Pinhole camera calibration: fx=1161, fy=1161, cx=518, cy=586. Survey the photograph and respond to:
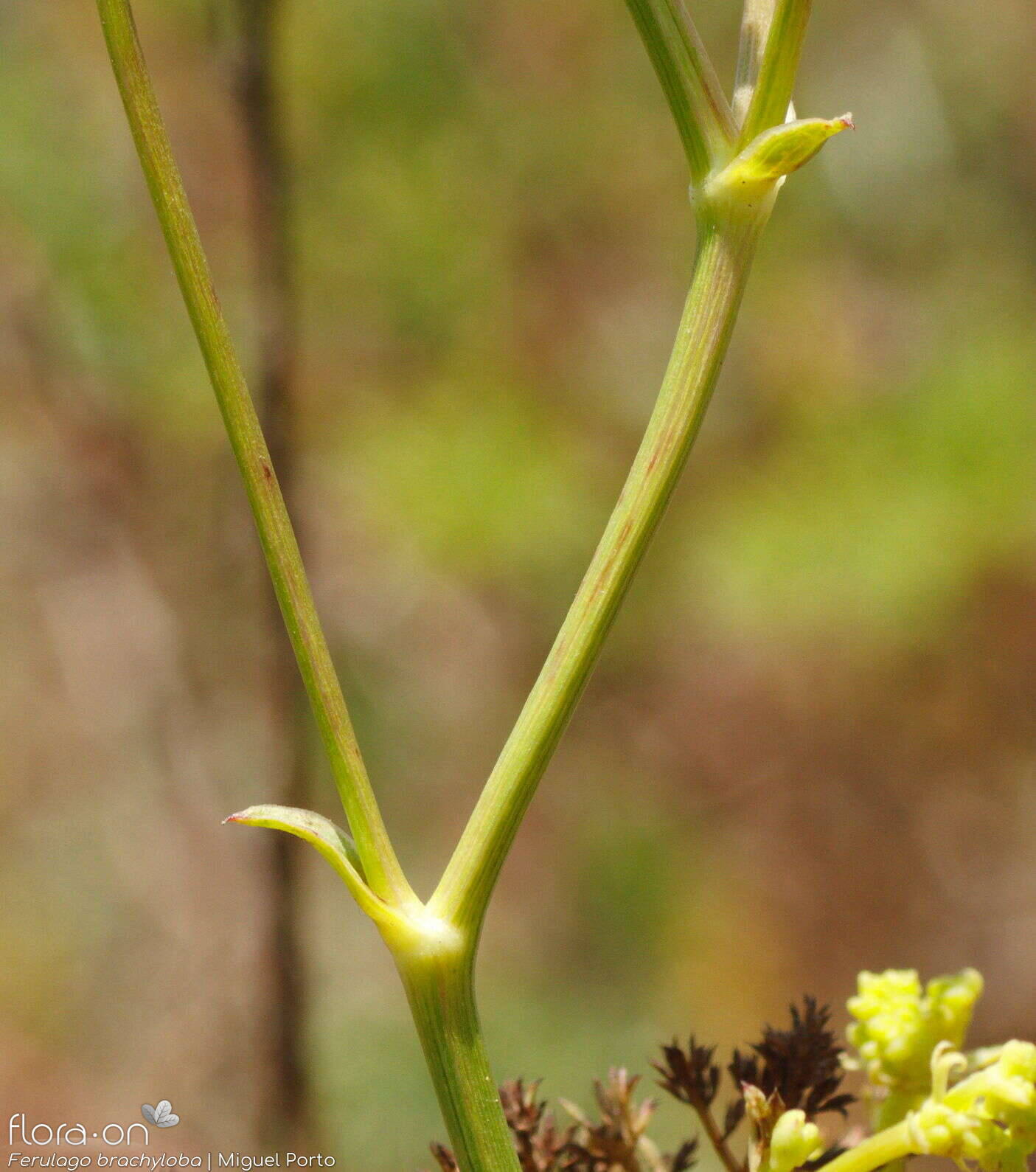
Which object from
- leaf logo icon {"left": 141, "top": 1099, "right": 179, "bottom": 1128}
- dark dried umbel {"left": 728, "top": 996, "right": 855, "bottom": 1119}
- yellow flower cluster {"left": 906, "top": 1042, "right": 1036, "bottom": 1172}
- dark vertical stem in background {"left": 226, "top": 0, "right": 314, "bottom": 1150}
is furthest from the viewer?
dark vertical stem in background {"left": 226, "top": 0, "right": 314, "bottom": 1150}

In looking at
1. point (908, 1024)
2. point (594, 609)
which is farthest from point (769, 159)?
point (908, 1024)

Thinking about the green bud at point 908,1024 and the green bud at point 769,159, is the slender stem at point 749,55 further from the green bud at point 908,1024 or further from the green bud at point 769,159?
the green bud at point 908,1024

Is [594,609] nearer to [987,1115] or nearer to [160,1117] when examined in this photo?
[987,1115]

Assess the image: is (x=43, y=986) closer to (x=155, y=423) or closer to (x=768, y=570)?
(x=155, y=423)

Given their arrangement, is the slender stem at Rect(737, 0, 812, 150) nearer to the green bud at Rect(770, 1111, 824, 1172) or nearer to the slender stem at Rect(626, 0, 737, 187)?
the slender stem at Rect(626, 0, 737, 187)

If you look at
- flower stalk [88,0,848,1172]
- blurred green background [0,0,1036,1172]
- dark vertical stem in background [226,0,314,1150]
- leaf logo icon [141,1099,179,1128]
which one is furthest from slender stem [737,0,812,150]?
blurred green background [0,0,1036,1172]

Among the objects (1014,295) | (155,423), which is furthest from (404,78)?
(1014,295)
